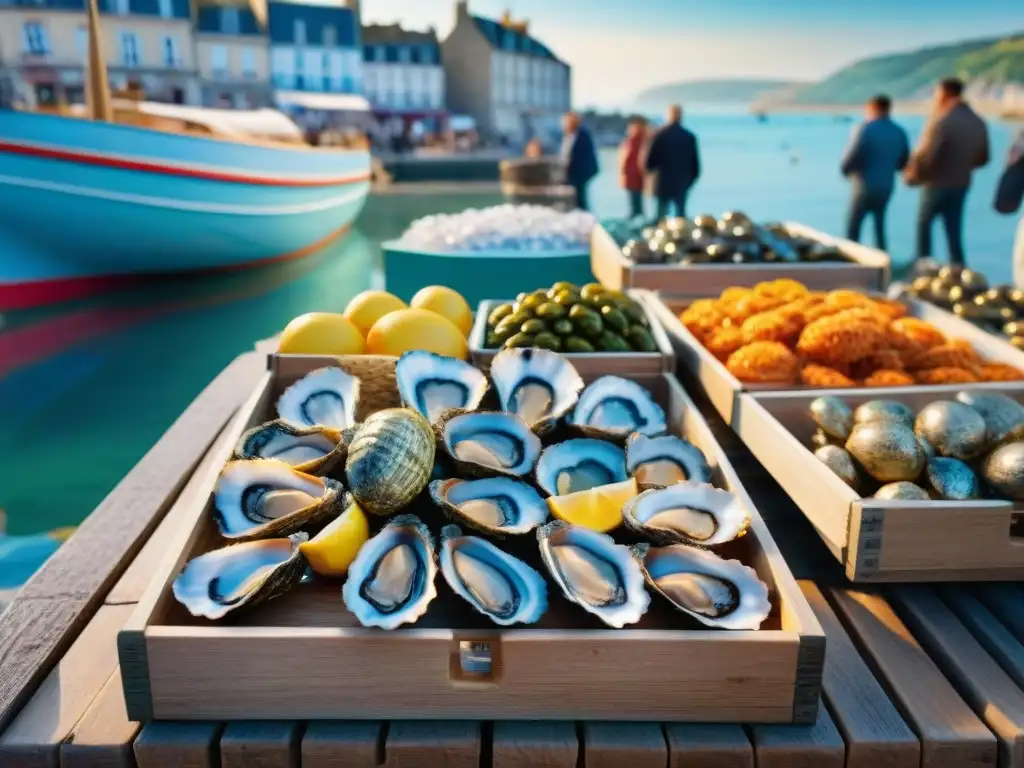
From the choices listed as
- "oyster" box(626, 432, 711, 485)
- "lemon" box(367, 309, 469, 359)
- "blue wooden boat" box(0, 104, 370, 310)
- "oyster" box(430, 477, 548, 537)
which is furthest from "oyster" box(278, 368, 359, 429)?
"blue wooden boat" box(0, 104, 370, 310)

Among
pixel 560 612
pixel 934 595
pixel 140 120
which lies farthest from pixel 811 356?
pixel 140 120

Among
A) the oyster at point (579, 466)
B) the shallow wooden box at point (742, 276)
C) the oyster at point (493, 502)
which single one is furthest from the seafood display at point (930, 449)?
the shallow wooden box at point (742, 276)

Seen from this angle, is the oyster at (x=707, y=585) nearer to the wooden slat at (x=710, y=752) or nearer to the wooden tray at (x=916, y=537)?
the wooden slat at (x=710, y=752)

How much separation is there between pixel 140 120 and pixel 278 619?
959cm

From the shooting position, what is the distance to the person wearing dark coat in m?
8.40

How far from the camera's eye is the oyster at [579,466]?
5.90ft

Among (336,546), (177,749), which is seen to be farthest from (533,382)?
(177,749)

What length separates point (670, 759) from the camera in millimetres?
1297

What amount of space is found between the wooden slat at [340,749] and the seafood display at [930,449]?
1.14 meters

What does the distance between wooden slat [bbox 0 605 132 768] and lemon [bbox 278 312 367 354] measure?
0.94 metres

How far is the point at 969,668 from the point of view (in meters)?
1.50

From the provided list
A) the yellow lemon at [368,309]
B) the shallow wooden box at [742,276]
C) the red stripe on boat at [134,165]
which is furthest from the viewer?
the red stripe on boat at [134,165]

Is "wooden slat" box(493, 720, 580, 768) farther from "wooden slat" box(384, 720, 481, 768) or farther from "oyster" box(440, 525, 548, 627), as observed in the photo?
"oyster" box(440, 525, 548, 627)

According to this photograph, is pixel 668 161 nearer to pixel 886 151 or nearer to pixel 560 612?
pixel 886 151
